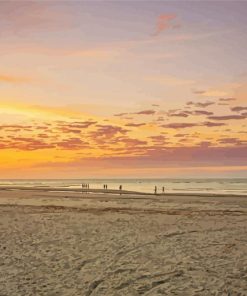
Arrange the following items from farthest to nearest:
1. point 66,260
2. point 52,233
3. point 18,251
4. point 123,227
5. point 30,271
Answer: point 123,227
point 52,233
point 18,251
point 66,260
point 30,271

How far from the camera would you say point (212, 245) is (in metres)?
16.4

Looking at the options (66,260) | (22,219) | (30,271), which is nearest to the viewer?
(30,271)

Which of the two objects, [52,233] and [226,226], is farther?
[226,226]

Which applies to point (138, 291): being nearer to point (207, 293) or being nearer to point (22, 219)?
point (207, 293)

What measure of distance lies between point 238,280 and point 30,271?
6594 millimetres

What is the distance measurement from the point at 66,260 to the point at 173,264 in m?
3.85

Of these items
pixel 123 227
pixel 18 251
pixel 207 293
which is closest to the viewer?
pixel 207 293

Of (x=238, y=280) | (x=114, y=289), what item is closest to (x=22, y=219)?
(x=114, y=289)

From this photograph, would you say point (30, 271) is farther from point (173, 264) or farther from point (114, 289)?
point (173, 264)

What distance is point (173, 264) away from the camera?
1334 cm

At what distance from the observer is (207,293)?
1059cm

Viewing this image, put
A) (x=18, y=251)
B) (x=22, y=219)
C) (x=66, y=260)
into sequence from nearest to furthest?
1. (x=66, y=260)
2. (x=18, y=251)
3. (x=22, y=219)

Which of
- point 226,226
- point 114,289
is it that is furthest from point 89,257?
point 226,226

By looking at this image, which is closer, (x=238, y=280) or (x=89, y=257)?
(x=238, y=280)
